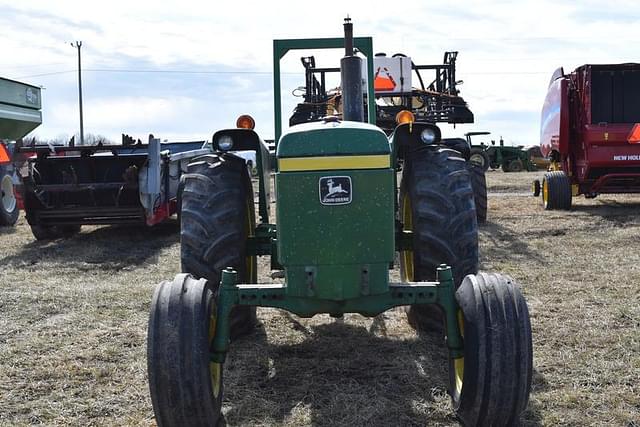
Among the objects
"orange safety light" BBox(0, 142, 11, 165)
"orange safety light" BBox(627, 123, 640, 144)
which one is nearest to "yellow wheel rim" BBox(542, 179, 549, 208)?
"orange safety light" BBox(627, 123, 640, 144)

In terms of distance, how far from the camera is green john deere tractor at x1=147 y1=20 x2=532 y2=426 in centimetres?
295

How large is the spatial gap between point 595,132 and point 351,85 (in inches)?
328

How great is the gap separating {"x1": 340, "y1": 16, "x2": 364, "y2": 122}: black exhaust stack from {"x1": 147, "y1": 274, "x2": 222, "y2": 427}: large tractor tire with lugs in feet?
4.93

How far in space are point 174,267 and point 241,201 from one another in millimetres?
3540

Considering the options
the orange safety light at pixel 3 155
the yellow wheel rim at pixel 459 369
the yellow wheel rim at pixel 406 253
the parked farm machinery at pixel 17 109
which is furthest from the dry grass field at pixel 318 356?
the orange safety light at pixel 3 155

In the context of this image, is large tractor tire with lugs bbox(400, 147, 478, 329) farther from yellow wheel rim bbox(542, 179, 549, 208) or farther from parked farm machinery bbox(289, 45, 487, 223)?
yellow wheel rim bbox(542, 179, 549, 208)

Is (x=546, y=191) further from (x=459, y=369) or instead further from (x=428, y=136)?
(x=459, y=369)

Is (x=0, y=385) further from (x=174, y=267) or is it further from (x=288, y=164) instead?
(x=174, y=267)

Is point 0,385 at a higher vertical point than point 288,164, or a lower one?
lower

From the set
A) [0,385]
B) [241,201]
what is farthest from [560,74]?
[0,385]

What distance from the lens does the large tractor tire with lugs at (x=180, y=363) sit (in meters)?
2.92

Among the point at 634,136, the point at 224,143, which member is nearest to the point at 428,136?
the point at 224,143

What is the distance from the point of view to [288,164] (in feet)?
10.7

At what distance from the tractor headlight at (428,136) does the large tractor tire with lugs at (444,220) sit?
13 cm
